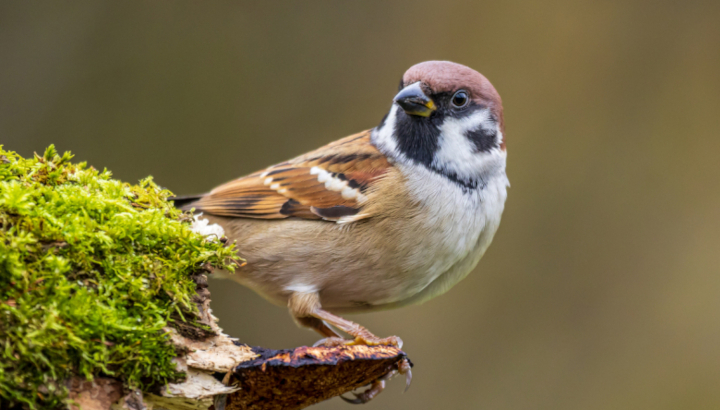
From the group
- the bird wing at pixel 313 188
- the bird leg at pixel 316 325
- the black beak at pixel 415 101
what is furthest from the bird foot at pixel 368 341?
the black beak at pixel 415 101

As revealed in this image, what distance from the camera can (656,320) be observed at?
5.95m

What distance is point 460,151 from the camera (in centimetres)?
304

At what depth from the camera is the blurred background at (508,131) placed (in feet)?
19.2

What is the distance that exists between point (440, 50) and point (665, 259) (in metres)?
3.21

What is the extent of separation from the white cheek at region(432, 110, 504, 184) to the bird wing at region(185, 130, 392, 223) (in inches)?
12.1

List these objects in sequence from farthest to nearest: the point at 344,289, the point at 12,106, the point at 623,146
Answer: the point at 623,146 < the point at 12,106 < the point at 344,289

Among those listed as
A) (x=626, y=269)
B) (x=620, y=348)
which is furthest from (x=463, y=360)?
(x=626, y=269)

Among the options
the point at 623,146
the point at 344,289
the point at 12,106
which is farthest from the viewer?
the point at 623,146

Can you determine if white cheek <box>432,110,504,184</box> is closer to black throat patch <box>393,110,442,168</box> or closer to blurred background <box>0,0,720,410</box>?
black throat patch <box>393,110,442,168</box>

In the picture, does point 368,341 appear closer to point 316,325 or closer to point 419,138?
point 316,325

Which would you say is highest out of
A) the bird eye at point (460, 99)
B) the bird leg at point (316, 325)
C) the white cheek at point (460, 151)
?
the bird eye at point (460, 99)

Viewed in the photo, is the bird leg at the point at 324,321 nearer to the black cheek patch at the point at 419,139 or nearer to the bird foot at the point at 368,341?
the bird foot at the point at 368,341

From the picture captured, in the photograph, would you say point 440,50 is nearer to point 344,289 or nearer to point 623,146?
point 623,146

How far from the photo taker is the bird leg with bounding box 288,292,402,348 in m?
2.55
